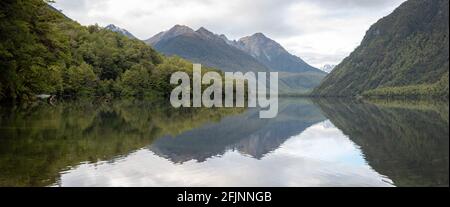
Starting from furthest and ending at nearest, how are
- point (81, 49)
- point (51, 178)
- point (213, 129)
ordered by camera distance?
point (81, 49) → point (213, 129) → point (51, 178)

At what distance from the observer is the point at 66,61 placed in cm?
6744

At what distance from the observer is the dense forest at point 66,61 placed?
44.6 metres

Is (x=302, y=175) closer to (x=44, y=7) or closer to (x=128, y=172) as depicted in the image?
(x=128, y=172)

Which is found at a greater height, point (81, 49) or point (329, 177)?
point (81, 49)

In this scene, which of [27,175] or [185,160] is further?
[185,160]

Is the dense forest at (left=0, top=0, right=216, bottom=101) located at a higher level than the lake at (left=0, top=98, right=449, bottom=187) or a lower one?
higher

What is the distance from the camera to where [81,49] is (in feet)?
434

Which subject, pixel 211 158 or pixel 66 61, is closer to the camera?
pixel 211 158

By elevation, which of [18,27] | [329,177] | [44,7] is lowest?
[329,177]

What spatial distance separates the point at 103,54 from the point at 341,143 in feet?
384

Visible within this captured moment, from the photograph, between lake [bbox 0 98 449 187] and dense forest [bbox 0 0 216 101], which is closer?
lake [bbox 0 98 449 187]

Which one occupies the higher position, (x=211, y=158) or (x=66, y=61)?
(x=66, y=61)

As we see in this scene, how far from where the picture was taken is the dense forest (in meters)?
44.6

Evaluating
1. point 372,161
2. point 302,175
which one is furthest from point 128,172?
point 372,161
